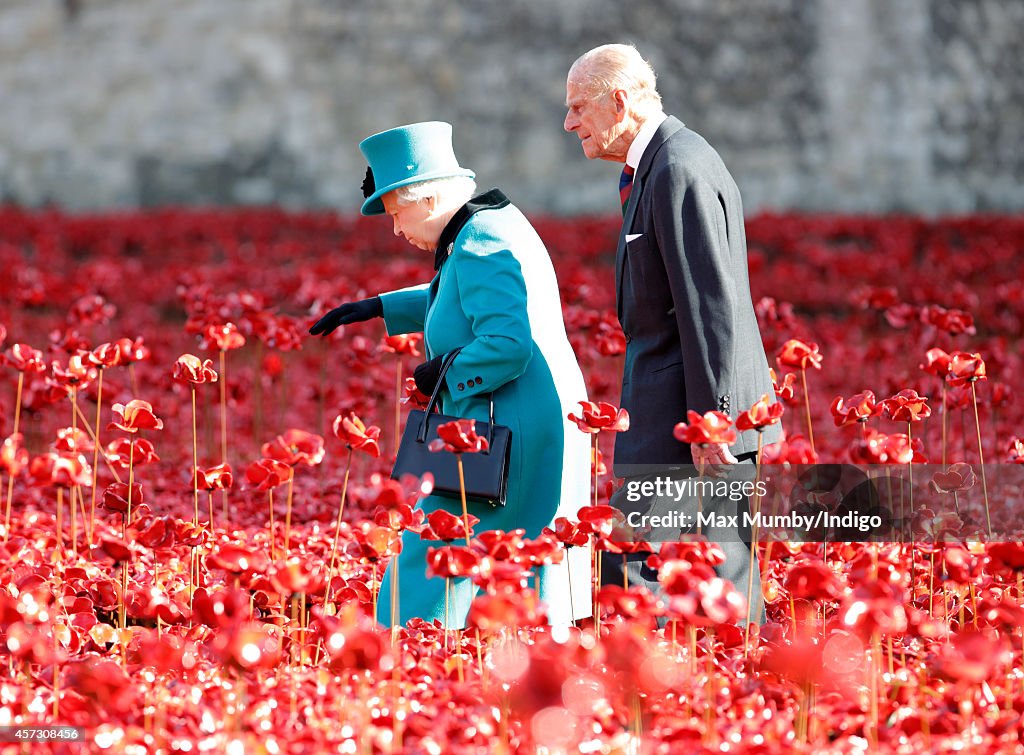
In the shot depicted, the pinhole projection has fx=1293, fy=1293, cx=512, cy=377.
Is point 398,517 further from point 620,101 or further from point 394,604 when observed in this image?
point 620,101

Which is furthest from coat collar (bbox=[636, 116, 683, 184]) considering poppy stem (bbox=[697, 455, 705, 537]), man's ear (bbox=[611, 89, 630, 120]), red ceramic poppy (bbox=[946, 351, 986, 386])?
red ceramic poppy (bbox=[946, 351, 986, 386])

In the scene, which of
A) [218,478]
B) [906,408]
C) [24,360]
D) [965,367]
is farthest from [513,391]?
[24,360]

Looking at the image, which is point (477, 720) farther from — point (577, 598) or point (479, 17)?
point (479, 17)

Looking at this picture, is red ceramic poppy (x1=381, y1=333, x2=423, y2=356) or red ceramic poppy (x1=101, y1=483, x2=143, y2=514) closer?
red ceramic poppy (x1=101, y1=483, x2=143, y2=514)

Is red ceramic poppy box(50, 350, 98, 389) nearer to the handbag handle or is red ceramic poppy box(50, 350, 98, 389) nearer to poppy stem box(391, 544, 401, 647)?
the handbag handle

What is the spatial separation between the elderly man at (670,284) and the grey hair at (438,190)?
0.34 m

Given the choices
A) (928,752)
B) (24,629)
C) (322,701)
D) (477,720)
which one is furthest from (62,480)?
(928,752)

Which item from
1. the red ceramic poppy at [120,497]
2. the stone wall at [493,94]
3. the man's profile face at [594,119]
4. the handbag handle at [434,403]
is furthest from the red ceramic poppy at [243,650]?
the stone wall at [493,94]

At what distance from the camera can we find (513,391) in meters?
3.45

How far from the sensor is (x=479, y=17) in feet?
63.4

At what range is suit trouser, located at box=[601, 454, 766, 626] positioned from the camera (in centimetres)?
339

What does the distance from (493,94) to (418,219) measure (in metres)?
16.2

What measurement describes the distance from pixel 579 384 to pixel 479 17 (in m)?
16.6

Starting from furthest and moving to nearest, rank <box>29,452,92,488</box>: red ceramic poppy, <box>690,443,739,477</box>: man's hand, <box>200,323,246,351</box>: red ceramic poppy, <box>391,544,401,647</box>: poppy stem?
<box>200,323,246,351</box>: red ceramic poppy → <box>690,443,739,477</box>: man's hand → <box>391,544,401,647</box>: poppy stem → <box>29,452,92,488</box>: red ceramic poppy
